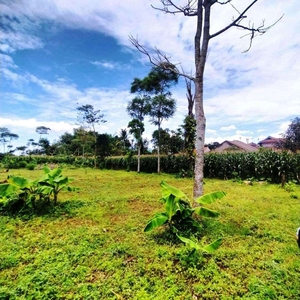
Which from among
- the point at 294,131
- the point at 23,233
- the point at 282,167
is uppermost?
the point at 294,131

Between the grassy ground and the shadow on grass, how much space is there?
0.18 metres

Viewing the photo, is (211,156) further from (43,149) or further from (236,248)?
(43,149)

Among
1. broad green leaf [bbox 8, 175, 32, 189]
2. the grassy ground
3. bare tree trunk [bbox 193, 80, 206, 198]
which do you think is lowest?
the grassy ground

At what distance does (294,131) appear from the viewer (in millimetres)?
20641

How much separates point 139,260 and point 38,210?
380cm

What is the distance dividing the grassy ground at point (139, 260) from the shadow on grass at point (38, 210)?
184 millimetres

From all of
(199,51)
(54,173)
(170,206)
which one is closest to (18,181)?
(54,173)

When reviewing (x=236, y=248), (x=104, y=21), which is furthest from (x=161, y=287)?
(x=104, y=21)

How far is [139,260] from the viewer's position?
277 centimetres

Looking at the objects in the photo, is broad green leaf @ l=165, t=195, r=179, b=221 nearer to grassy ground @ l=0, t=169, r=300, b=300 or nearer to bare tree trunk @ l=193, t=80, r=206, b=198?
grassy ground @ l=0, t=169, r=300, b=300

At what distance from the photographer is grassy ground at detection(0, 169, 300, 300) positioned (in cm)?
215

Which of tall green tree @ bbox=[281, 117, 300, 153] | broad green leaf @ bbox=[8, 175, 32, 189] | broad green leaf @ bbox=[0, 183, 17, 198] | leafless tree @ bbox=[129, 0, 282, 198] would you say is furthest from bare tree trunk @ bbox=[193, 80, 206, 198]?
tall green tree @ bbox=[281, 117, 300, 153]

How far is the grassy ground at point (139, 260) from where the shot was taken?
2.15 meters

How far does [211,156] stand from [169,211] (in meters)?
10.8
